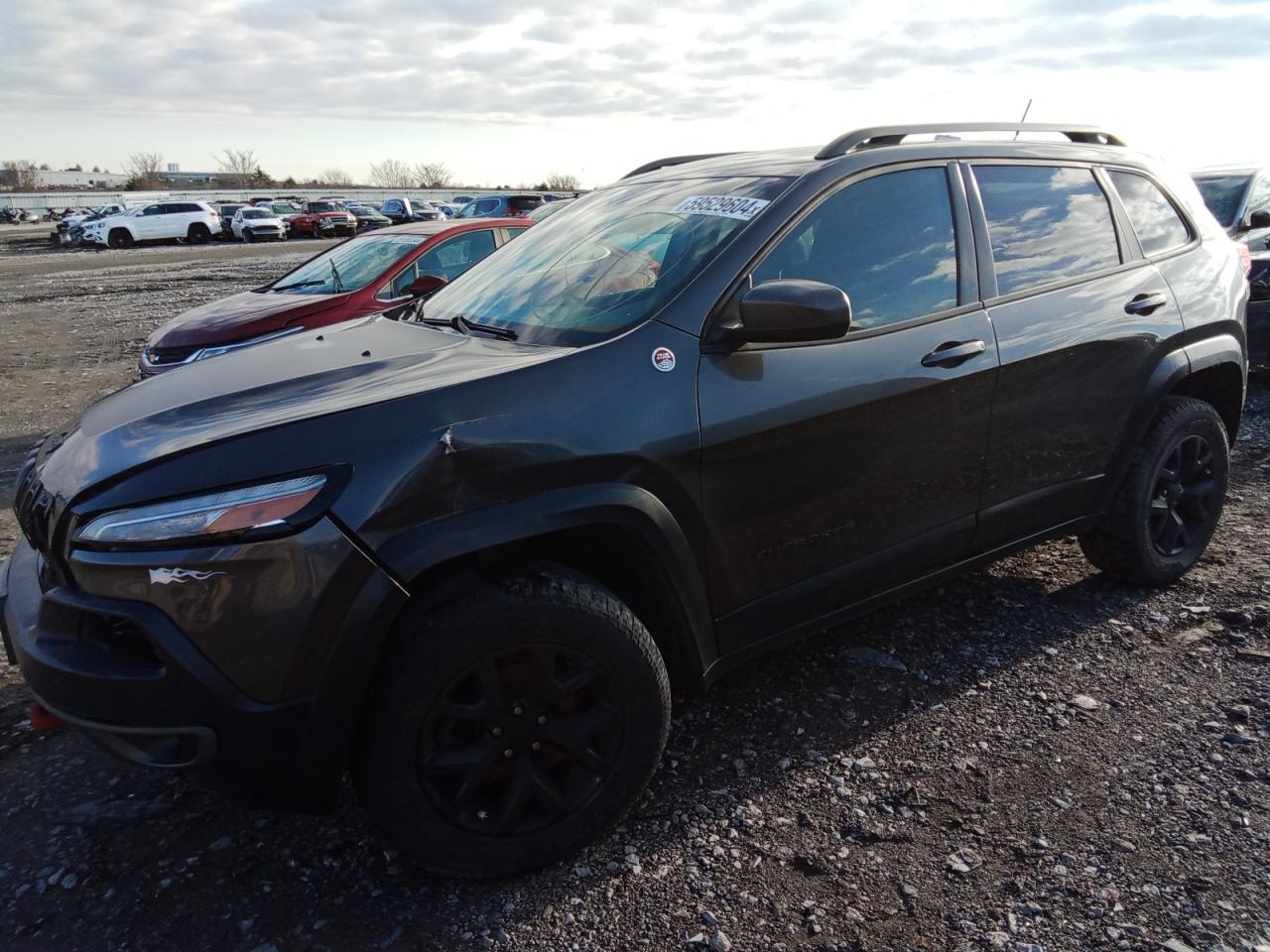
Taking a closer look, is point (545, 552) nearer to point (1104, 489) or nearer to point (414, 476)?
point (414, 476)

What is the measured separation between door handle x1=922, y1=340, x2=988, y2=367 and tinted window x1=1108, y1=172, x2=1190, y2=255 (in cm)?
119

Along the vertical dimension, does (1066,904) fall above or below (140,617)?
below

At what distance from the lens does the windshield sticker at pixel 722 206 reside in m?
2.80

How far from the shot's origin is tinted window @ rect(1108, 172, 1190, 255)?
3.70 meters

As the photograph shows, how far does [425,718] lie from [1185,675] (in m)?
2.65

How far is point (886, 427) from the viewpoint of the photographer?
2.86m

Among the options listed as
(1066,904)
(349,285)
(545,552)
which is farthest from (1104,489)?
(349,285)

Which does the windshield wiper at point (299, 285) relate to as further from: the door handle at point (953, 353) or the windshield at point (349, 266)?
the door handle at point (953, 353)

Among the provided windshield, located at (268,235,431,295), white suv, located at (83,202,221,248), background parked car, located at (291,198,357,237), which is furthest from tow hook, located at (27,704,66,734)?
background parked car, located at (291,198,357,237)

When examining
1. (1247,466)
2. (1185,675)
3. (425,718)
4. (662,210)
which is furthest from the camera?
(1247,466)

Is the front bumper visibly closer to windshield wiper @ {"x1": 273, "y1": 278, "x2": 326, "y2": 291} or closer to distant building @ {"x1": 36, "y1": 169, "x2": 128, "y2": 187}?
windshield wiper @ {"x1": 273, "y1": 278, "x2": 326, "y2": 291}

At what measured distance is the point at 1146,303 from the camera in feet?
11.7

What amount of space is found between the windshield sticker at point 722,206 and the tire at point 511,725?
1209 millimetres

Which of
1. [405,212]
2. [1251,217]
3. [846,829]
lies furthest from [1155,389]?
[405,212]
